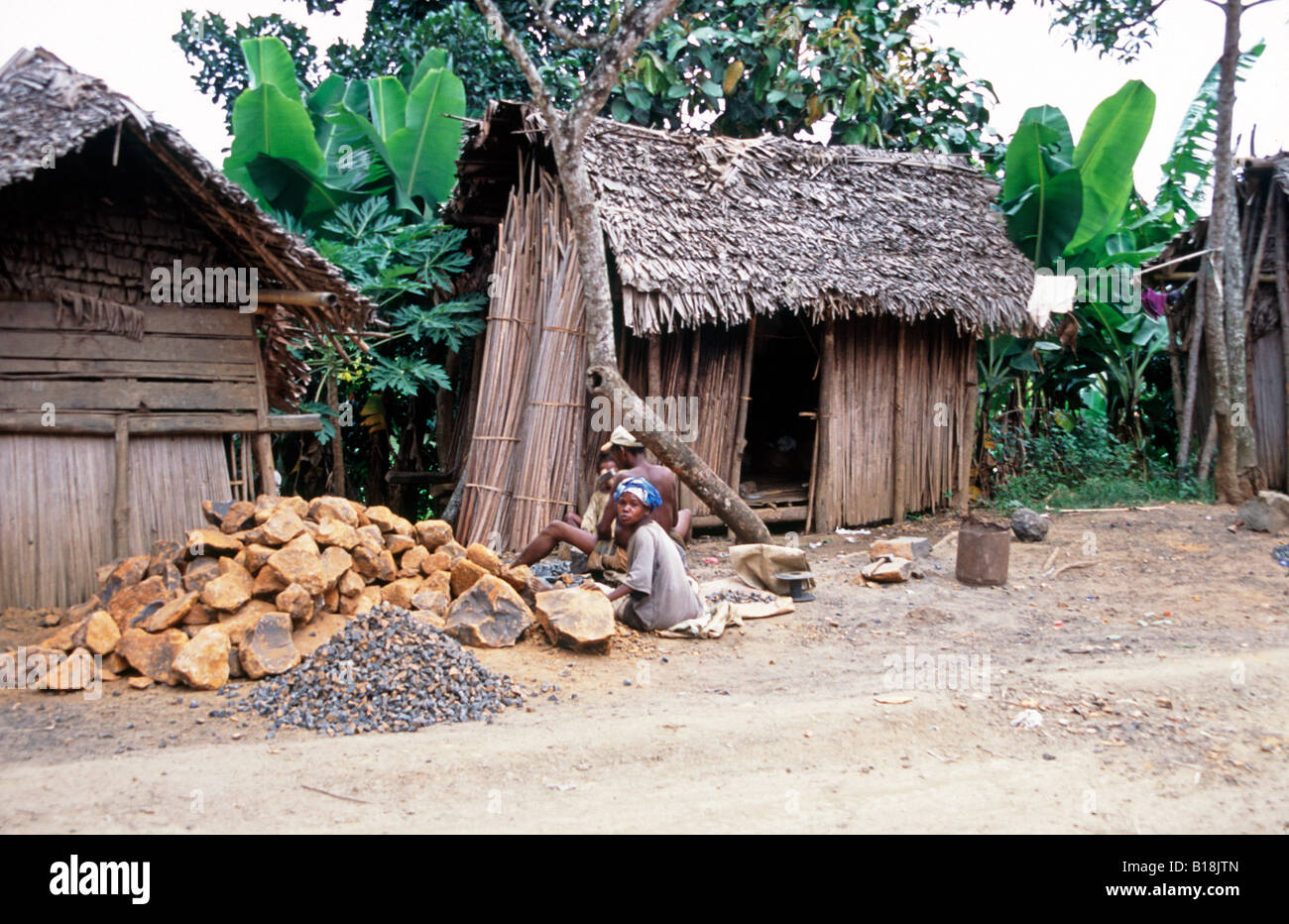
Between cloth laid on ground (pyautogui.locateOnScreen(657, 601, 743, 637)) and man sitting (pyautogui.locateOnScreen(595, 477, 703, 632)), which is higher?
man sitting (pyautogui.locateOnScreen(595, 477, 703, 632))

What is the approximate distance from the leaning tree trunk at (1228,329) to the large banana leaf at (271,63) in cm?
1008

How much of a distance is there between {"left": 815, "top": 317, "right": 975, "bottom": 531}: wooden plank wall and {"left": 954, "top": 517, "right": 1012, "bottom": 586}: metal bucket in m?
2.65

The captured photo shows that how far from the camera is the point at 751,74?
13891 millimetres

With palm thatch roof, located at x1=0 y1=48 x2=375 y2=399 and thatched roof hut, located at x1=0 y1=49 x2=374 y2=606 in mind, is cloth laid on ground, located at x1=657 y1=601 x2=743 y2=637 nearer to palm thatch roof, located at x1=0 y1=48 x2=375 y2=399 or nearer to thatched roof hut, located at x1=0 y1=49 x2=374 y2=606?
thatched roof hut, located at x1=0 y1=49 x2=374 y2=606

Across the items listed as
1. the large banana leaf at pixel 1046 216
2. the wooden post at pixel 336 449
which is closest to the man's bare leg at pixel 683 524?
the wooden post at pixel 336 449

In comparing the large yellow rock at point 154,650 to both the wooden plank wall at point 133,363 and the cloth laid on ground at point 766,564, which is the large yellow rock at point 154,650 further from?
the cloth laid on ground at point 766,564

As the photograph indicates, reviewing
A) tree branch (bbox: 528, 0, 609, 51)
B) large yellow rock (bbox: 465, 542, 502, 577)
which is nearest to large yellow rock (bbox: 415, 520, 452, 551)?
large yellow rock (bbox: 465, 542, 502, 577)

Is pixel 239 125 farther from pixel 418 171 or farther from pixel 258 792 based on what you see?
pixel 258 792

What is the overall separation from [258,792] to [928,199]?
9.85 meters

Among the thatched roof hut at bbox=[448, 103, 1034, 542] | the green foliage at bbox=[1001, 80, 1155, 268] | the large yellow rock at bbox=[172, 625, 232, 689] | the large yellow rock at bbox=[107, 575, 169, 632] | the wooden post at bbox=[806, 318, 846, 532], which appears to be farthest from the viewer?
the green foliage at bbox=[1001, 80, 1155, 268]

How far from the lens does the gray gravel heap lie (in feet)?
14.8

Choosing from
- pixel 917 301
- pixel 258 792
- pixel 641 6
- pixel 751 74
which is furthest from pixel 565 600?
pixel 751 74

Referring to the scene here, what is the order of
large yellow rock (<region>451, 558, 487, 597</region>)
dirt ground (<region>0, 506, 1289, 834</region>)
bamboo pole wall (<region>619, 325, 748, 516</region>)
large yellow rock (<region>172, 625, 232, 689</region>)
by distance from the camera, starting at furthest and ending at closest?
1. bamboo pole wall (<region>619, 325, 748, 516</region>)
2. large yellow rock (<region>451, 558, 487, 597</region>)
3. large yellow rock (<region>172, 625, 232, 689</region>)
4. dirt ground (<region>0, 506, 1289, 834</region>)

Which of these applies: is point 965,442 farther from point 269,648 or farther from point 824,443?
point 269,648
